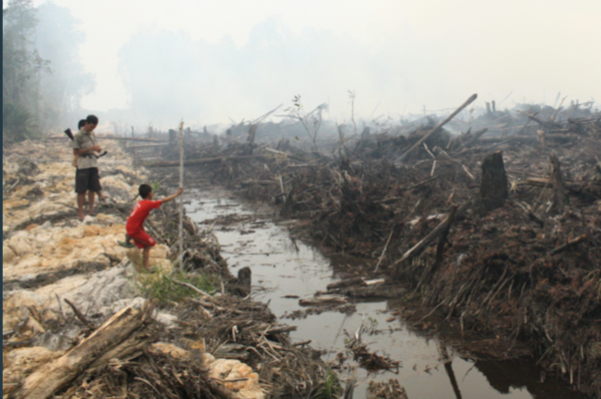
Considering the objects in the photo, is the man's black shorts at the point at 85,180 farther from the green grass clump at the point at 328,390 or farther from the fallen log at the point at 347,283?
the green grass clump at the point at 328,390

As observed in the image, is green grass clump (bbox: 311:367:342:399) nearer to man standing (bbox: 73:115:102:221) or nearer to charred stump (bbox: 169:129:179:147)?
man standing (bbox: 73:115:102:221)

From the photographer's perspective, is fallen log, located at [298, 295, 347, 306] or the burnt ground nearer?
the burnt ground

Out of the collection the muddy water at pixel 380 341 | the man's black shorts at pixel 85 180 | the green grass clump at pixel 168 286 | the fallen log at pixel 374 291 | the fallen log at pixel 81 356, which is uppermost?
the man's black shorts at pixel 85 180

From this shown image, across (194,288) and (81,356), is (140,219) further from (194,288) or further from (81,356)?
(81,356)

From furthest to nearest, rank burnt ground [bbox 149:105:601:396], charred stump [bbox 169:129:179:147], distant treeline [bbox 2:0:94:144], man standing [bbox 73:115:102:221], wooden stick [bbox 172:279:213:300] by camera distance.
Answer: distant treeline [bbox 2:0:94:144]
charred stump [bbox 169:129:179:147]
man standing [bbox 73:115:102:221]
wooden stick [bbox 172:279:213:300]
burnt ground [bbox 149:105:601:396]

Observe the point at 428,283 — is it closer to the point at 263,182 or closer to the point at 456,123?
the point at 263,182

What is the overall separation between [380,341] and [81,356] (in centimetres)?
296

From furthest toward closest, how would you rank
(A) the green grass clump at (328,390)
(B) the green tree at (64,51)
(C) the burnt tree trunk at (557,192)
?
(B) the green tree at (64,51) → (C) the burnt tree trunk at (557,192) → (A) the green grass clump at (328,390)

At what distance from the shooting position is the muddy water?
386 cm

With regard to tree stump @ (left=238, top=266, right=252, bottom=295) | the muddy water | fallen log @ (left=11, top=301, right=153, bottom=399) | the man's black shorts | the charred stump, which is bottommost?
the muddy water

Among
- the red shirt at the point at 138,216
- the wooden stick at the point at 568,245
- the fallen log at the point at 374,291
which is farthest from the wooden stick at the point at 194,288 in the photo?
the wooden stick at the point at 568,245

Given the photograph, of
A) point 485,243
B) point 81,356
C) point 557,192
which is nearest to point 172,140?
point 557,192

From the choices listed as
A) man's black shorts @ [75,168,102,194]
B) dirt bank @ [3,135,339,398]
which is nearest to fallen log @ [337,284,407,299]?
dirt bank @ [3,135,339,398]

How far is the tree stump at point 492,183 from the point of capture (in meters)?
6.68
